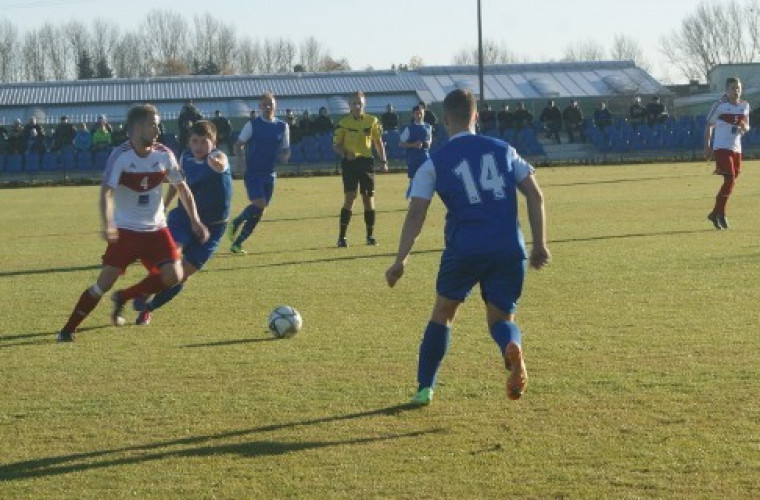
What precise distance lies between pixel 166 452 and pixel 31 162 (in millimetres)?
39838

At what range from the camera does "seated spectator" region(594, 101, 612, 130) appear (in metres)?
47.1

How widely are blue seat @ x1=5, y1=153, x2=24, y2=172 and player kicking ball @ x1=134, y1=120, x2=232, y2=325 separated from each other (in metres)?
34.2

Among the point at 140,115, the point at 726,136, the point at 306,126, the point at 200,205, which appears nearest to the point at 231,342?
the point at 140,115

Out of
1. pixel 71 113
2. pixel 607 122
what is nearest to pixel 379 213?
pixel 607 122

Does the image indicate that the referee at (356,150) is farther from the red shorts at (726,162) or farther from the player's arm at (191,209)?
the player's arm at (191,209)

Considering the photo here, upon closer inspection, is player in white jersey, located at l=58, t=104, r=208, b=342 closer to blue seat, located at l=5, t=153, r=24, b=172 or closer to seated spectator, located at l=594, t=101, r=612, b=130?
blue seat, located at l=5, t=153, r=24, b=172

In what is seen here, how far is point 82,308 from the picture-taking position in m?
9.76

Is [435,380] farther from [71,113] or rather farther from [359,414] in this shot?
[71,113]

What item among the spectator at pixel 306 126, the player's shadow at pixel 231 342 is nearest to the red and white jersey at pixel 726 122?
the player's shadow at pixel 231 342

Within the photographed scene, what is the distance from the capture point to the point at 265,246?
17.9m

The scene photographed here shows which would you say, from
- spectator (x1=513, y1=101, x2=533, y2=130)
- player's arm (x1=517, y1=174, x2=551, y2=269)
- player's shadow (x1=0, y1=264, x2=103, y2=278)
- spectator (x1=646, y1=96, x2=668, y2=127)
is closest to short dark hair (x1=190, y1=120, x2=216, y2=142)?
player's shadow (x1=0, y1=264, x2=103, y2=278)

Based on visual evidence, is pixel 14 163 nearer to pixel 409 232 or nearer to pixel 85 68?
pixel 409 232

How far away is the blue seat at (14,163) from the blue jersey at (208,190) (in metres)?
34.6

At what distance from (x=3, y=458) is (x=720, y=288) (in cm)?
742
